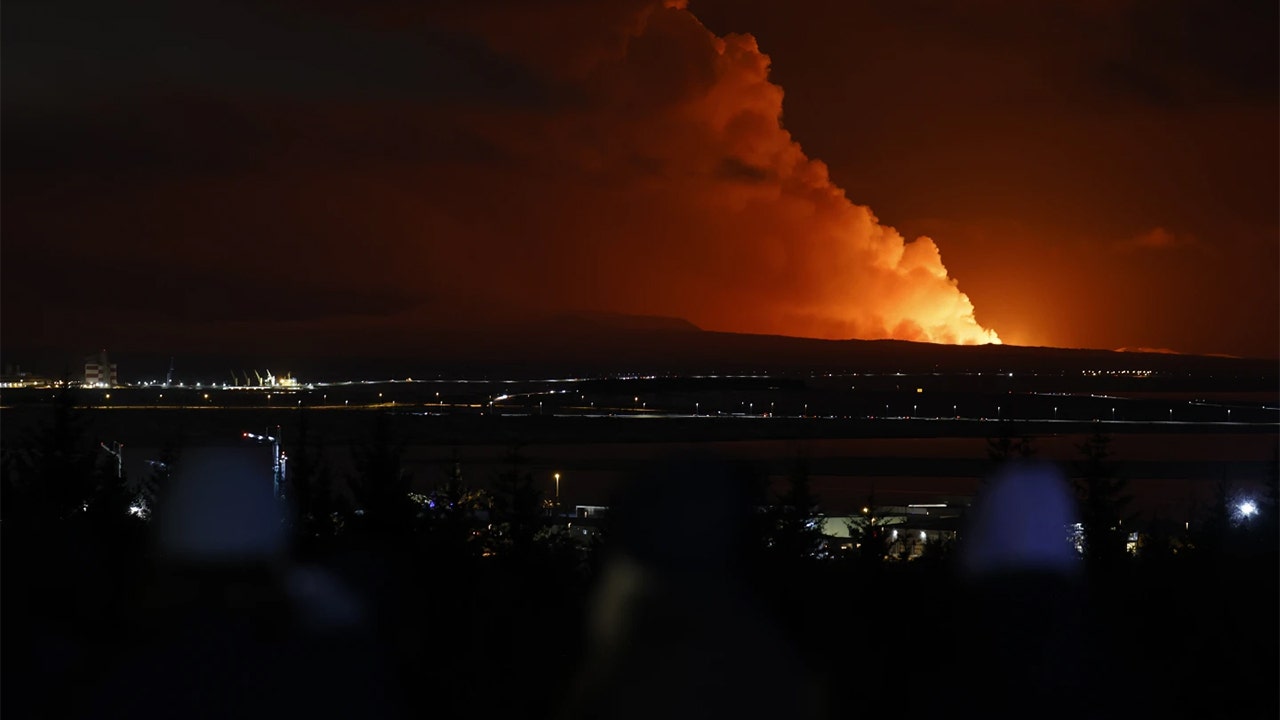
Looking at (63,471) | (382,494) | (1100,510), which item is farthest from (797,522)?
(63,471)

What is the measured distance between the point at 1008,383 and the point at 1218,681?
119 m

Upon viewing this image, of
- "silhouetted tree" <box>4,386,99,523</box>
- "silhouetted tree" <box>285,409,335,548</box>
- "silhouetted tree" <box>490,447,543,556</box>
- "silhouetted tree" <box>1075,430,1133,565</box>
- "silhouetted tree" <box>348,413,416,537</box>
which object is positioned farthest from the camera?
"silhouetted tree" <box>1075,430,1133,565</box>

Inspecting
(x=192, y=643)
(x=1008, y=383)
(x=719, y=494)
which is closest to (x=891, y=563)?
(x=719, y=494)

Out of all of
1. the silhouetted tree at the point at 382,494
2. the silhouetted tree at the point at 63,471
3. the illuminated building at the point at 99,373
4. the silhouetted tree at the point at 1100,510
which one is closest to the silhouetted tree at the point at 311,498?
the silhouetted tree at the point at 382,494

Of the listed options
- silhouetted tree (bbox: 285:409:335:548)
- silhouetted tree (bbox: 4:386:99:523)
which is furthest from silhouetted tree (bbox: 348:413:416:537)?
silhouetted tree (bbox: 4:386:99:523)

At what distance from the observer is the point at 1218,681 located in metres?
9.14

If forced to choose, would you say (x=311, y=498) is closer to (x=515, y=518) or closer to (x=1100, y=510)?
(x=515, y=518)

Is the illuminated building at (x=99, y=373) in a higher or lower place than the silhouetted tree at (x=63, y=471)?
higher

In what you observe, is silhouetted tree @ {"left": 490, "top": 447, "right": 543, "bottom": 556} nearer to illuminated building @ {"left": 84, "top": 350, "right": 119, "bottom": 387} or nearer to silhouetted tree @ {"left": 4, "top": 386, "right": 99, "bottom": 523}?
silhouetted tree @ {"left": 4, "top": 386, "right": 99, "bottom": 523}

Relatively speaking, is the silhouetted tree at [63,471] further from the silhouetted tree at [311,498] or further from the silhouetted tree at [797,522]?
the silhouetted tree at [797,522]

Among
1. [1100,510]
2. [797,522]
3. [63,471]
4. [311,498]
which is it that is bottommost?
[797,522]

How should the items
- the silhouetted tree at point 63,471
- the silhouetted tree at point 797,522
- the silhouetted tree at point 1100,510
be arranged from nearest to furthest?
the silhouetted tree at point 797,522 → the silhouetted tree at point 63,471 → the silhouetted tree at point 1100,510

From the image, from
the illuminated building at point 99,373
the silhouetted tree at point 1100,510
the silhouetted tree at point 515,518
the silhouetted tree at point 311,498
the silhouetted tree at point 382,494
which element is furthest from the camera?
the illuminated building at point 99,373

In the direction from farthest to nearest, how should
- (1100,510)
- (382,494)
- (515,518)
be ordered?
(1100,510) < (515,518) < (382,494)
